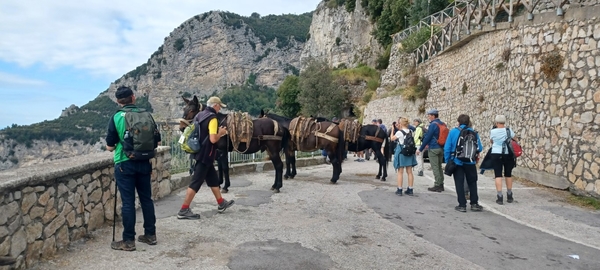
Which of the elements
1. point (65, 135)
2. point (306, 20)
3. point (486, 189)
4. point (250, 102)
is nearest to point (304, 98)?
point (486, 189)

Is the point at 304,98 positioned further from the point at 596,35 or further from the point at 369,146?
the point at 596,35

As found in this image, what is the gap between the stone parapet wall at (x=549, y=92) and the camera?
901 cm

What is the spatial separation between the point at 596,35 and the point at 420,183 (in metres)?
5.33

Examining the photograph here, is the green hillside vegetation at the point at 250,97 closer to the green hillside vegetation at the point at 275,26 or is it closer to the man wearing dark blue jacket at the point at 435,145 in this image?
the green hillside vegetation at the point at 275,26

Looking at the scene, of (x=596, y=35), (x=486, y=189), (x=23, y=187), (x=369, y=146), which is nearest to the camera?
(x=23, y=187)

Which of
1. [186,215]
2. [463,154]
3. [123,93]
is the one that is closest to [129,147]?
[123,93]

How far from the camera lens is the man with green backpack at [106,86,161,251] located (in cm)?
466

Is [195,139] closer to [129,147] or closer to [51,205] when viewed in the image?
[129,147]

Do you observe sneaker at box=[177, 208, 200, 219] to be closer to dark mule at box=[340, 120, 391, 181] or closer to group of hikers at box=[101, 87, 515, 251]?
group of hikers at box=[101, 87, 515, 251]

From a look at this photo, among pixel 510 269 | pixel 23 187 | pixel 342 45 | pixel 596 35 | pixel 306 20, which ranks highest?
pixel 306 20

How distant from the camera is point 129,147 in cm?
466

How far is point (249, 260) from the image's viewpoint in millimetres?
4617

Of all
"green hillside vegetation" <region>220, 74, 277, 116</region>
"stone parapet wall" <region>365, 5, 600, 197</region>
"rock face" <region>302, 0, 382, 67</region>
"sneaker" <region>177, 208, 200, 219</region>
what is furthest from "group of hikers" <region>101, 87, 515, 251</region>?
"green hillside vegetation" <region>220, 74, 277, 116</region>

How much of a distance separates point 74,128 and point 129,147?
79.3 m
